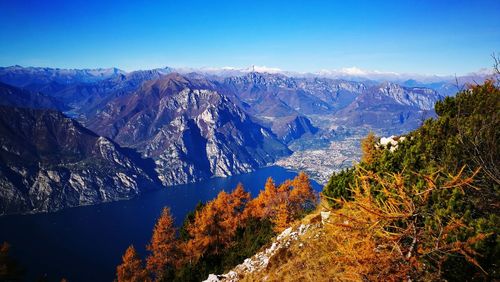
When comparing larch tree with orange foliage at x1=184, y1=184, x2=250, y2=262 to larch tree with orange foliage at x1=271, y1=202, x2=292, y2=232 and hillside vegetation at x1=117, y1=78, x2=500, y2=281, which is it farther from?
larch tree with orange foliage at x1=271, y1=202, x2=292, y2=232

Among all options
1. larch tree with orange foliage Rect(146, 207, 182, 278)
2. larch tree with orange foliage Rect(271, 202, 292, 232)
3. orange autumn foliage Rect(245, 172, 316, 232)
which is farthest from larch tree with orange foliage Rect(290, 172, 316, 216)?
larch tree with orange foliage Rect(146, 207, 182, 278)

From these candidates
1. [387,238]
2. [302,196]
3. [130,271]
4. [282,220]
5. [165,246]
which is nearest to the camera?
[387,238]

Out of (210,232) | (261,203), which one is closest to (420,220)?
Result: (210,232)

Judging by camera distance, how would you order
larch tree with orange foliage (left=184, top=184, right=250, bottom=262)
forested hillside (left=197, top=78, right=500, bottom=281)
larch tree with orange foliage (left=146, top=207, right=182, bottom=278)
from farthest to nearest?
larch tree with orange foliage (left=146, top=207, right=182, bottom=278)
larch tree with orange foliage (left=184, top=184, right=250, bottom=262)
forested hillside (left=197, top=78, right=500, bottom=281)

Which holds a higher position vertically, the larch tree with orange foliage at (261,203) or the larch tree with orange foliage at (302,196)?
the larch tree with orange foliage at (302,196)

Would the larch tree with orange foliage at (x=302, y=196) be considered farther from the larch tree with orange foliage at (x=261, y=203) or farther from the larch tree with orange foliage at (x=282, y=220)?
the larch tree with orange foliage at (x=282, y=220)

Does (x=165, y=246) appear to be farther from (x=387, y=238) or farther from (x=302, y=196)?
(x=387, y=238)

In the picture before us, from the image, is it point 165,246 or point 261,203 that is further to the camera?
point 261,203

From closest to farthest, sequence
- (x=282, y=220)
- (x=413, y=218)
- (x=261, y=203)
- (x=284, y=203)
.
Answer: (x=413, y=218) → (x=282, y=220) → (x=284, y=203) → (x=261, y=203)

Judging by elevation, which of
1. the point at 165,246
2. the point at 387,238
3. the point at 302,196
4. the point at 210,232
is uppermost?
the point at 387,238

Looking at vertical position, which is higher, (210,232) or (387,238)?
(387,238)

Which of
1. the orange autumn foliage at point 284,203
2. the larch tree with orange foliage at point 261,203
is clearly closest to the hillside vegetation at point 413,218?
the orange autumn foliage at point 284,203
